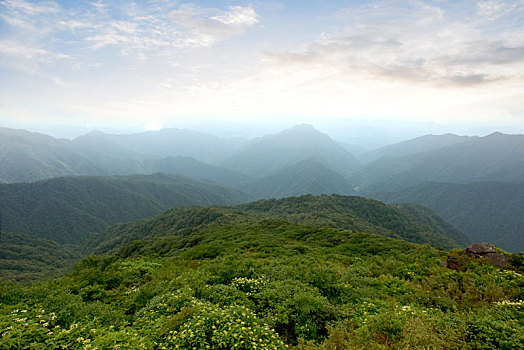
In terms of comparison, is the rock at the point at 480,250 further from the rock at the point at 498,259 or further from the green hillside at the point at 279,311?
the green hillside at the point at 279,311

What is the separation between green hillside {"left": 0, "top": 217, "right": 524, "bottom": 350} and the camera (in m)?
7.77

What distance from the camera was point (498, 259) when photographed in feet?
60.3

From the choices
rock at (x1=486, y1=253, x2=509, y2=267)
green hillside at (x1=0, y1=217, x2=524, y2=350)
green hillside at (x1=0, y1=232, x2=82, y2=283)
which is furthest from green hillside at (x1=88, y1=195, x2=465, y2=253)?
green hillside at (x1=0, y1=217, x2=524, y2=350)

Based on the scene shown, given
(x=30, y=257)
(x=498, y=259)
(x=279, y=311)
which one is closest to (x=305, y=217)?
(x=498, y=259)

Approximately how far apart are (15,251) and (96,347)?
20782 centimetres

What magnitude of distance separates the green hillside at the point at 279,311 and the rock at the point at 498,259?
1.95 ft

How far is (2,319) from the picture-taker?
27.5ft

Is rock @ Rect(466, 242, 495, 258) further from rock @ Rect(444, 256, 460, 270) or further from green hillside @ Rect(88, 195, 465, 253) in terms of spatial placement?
green hillside @ Rect(88, 195, 465, 253)

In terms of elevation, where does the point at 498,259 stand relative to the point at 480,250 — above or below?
below

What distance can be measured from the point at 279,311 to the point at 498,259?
19.7m

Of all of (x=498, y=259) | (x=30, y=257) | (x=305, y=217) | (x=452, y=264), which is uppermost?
(x=498, y=259)

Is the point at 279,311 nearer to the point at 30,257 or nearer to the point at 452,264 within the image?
the point at 452,264

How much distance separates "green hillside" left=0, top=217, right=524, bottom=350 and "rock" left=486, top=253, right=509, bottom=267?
0.60m

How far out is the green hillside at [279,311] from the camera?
7770 mm
